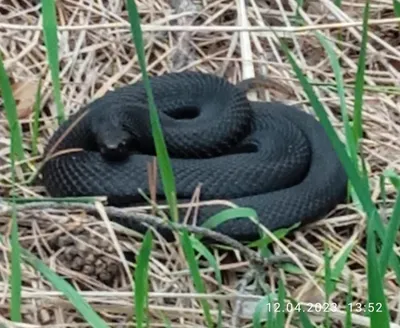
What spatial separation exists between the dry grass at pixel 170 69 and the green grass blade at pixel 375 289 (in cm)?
48

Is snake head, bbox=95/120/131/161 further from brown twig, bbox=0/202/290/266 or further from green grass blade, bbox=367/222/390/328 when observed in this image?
green grass blade, bbox=367/222/390/328

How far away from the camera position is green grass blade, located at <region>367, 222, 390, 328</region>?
6.33 ft

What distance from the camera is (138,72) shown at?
146 inches

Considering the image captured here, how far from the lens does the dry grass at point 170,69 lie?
2.64 meters

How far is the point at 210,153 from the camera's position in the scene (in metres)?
3.43

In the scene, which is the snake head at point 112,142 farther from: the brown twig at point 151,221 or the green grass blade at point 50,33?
the brown twig at point 151,221

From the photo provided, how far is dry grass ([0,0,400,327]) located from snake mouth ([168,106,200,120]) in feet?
0.53

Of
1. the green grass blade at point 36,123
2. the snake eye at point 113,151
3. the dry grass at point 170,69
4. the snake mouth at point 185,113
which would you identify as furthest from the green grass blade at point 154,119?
the snake mouth at point 185,113

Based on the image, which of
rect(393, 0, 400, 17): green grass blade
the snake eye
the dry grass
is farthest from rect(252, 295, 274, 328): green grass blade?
rect(393, 0, 400, 17): green grass blade

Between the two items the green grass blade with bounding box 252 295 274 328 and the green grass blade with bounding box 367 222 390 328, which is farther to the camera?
the green grass blade with bounding box 252 295 274 328

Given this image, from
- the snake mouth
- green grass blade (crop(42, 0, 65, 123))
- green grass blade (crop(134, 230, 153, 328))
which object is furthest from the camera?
the snake mouth

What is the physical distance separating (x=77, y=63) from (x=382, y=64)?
1033 mm

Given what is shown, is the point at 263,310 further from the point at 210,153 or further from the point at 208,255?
the point at 210,153

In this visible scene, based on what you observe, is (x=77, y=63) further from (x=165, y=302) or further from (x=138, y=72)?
(x=165, y=302)
